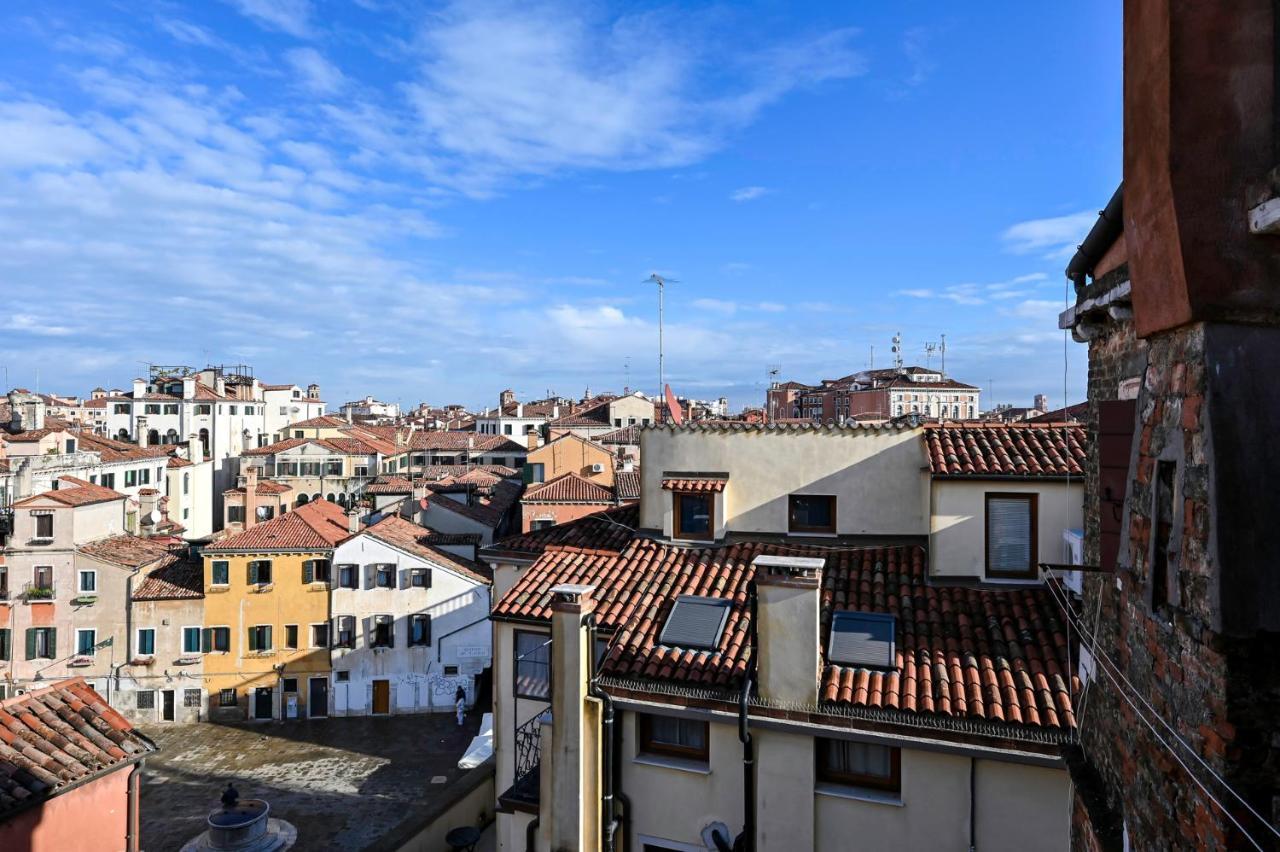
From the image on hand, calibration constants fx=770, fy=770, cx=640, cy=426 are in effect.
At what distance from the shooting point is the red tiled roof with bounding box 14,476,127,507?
2770 centimetres

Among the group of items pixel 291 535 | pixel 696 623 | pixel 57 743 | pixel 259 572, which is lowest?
pixel 259 572

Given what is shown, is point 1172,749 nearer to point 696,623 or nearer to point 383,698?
point 696,623

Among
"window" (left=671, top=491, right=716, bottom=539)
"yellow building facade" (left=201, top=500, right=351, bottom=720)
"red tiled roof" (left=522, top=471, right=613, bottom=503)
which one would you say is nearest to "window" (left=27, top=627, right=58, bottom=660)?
"yellow building facade" (left=201, top=500, right=351, bottom=720)

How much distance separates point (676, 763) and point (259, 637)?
23.9 meters

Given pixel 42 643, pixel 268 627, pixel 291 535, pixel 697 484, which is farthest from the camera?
pixel 291 535

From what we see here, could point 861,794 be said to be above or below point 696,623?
below

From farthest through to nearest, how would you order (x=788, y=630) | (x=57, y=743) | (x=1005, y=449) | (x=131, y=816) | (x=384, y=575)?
(x=384, y=575) → (x=1005, y=449) → (x=131, y=816) → (x=57, y=743) → (x=788, y=630)

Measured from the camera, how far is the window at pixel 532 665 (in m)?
11.2

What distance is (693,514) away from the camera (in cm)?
1318

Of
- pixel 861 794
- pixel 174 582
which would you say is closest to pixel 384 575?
pixel 174 582

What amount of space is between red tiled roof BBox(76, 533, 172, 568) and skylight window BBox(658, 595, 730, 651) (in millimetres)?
25790

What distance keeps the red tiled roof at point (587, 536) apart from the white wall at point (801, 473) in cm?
99

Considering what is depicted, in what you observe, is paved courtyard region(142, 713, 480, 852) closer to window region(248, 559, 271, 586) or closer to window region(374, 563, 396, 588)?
window region(374, 563, 396, 588)

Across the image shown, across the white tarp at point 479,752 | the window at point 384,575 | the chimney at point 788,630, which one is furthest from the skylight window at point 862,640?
the window at point 384,575
